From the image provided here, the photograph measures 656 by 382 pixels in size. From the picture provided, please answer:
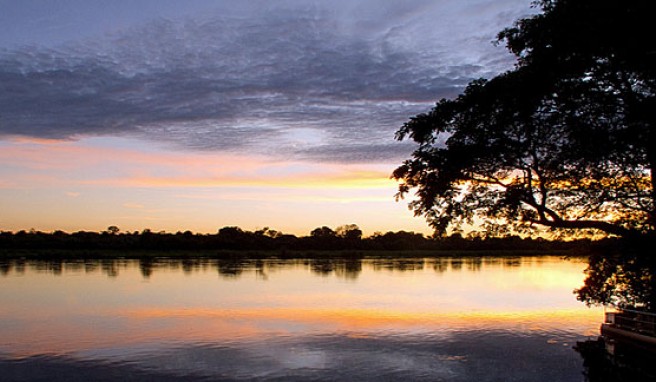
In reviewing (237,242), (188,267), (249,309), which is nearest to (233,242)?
(237,242)

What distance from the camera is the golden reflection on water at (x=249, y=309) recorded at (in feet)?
91.4

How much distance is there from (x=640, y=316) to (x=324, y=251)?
122 meters

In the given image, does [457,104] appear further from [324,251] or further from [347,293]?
[324,251]

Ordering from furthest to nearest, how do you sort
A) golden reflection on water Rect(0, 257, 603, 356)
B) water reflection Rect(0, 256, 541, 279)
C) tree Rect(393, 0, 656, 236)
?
water reflection Rect(0, 256, 541, 279) < golden reflection on water Rect(0, 257, 603, 356) < tree Rect(393, 0, 656, 236)

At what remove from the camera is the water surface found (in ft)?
66.8

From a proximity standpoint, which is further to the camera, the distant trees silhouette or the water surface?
the distant trees silhouette

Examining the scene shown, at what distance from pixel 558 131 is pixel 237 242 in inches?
4846

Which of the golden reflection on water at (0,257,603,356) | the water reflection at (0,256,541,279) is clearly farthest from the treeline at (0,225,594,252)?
the golden reflection on water at (0,257,603,356)

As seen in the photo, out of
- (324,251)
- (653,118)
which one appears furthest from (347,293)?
(324,251)

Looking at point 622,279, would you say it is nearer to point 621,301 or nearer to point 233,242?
point 621,301

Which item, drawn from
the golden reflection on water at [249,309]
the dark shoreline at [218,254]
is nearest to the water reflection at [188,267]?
the golden reflection on water at [249,309]

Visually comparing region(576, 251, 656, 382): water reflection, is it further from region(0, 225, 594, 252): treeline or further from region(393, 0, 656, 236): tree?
region(0, 225, 594, 252): treeline

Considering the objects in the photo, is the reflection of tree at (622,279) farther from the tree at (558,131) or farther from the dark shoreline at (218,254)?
the dark shoreline at (218,254)

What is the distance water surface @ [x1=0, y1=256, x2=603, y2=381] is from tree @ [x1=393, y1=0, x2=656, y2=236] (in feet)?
17.4
